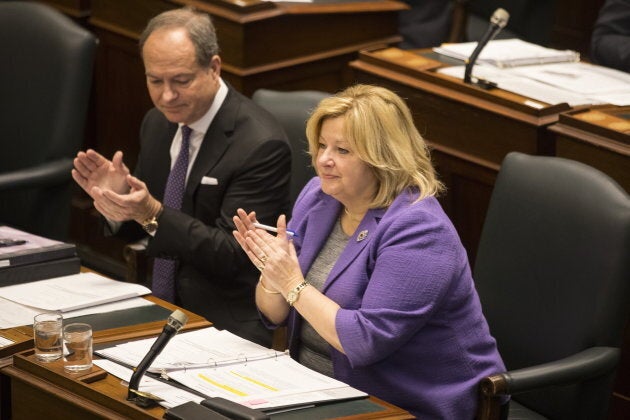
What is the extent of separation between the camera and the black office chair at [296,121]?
3502mm

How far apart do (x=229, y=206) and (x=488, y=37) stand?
971mm

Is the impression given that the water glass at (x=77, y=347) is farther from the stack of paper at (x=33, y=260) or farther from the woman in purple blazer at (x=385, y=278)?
the stack of paper at (x=33, y=260)

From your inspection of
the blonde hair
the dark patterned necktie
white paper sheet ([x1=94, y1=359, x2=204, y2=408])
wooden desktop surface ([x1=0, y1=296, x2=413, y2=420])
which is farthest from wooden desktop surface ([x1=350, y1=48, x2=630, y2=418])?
white paper sheet ([x1=94, y1=359, x2=204, y2=408])

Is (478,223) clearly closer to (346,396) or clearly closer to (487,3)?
(346,396)

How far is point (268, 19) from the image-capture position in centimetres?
421

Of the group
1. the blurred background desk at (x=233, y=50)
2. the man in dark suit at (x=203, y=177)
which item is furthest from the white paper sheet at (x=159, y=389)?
the blurred background desk at (x=233, y=50)

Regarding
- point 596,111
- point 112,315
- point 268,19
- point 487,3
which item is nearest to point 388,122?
point 112,315

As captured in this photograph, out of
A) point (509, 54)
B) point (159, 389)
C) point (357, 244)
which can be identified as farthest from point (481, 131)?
point (159, 389)

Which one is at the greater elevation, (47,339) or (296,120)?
(296,120)

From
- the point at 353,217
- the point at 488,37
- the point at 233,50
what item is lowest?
the point at 353,217

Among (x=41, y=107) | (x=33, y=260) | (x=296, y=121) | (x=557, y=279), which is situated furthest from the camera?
(x=41, y=107)

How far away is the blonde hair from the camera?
2.66 m

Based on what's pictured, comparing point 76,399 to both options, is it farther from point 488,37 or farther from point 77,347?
point 488,37

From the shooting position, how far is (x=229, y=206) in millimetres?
3264
